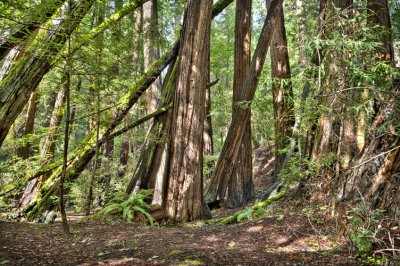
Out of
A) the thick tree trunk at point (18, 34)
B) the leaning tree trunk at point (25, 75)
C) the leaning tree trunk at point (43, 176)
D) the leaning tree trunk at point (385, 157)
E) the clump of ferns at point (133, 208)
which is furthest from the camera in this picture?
the leaning tree trunk at point (43, 176)

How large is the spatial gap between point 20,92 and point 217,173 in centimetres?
539

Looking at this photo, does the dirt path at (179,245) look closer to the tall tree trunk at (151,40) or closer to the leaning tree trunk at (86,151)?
the leaning tree trunk at (86,151)

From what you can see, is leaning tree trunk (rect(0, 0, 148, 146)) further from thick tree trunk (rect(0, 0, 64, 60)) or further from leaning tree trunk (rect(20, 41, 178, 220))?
leaning tree trunk (rect(20, 41, 178, 220))

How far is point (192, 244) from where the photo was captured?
4527 mm

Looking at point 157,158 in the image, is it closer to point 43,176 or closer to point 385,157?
point 43,176

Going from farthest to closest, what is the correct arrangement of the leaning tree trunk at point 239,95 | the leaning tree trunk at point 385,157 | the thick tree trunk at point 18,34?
the leaning tree trunk at point 239,95, the thick tree trunk at point 18,34, the leaning tree trunk at point 385,157

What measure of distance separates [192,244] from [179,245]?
0.58ft

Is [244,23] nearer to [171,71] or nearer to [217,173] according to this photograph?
[171,71]

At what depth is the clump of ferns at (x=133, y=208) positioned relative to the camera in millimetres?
6802

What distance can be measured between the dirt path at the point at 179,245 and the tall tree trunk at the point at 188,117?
107cm

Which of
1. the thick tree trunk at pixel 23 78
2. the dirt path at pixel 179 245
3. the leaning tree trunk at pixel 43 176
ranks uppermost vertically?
the thick tree trunk at pixel 23 78

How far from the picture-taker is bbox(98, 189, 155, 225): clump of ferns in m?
6.80

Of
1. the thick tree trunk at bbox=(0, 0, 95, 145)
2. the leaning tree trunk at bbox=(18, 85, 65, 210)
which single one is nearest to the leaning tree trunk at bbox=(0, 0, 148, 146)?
the thick tree trunk at bbox=(0, 0, 95, 145)

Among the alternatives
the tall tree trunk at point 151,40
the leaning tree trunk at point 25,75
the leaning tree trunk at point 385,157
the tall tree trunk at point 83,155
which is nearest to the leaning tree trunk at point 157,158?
the tall tree trunk at point 83,155
